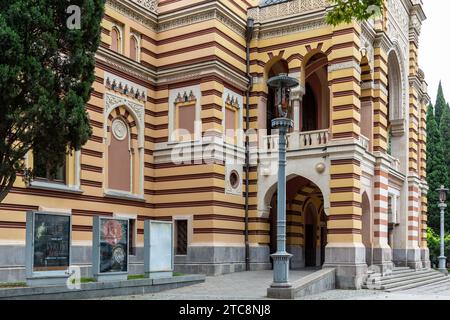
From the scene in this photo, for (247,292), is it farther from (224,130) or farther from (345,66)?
(345,66)

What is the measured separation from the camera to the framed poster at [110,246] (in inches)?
701

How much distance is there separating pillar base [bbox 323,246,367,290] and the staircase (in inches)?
18.6

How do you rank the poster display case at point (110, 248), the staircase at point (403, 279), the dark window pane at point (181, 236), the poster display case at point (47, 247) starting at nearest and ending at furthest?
the poster display case at point (47, 247) → the poster display case at point (110, 248) → the staircase at point (403, 279) → the dark window pane at point (181, 236)

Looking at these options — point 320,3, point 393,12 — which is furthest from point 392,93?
point 320,3

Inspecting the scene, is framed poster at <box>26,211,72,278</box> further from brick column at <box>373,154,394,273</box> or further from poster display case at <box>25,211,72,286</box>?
brick column at <box>373,154,394,273</box>

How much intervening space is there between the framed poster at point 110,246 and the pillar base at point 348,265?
8.75 meters

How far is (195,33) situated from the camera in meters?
26.1

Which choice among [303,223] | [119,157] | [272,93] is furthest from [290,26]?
[303,223]

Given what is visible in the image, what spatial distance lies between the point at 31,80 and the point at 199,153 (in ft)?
37.2

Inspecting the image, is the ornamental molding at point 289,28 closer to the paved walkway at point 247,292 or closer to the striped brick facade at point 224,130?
the striped brick facade at point 224,130

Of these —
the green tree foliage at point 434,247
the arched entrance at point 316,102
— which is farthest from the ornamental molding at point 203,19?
the green tree foliage at point 434,247

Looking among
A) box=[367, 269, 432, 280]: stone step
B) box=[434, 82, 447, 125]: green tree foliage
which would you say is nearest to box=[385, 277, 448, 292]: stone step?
box=[367, 269, 432, 280]: stone step

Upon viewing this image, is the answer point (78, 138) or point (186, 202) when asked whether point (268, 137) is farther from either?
point (78, 138)

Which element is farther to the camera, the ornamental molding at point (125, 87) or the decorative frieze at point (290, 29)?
the decorative frieze at point (290, 29)
